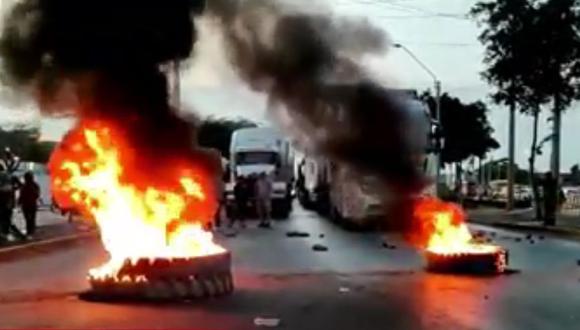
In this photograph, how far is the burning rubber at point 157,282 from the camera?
15.2 metres

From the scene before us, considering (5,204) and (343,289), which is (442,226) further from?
(5,204)

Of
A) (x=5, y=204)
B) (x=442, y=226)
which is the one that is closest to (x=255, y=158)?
(x=5, y=204)

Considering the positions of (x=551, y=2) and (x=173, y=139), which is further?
(x=551, y=2)

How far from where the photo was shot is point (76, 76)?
1653cm

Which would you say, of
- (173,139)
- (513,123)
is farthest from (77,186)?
(513,123)

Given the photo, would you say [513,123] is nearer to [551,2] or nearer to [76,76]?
[551,2]

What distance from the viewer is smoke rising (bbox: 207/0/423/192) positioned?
17062 millimetres

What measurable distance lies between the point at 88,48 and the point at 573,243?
1728cm

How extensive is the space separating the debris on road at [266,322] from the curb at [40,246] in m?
11.7

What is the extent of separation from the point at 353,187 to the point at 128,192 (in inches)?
569

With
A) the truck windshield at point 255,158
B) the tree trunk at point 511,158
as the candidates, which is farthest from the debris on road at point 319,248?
the tree trunk at point 511,158

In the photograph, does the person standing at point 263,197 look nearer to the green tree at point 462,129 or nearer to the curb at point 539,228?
the curb at point 539,228

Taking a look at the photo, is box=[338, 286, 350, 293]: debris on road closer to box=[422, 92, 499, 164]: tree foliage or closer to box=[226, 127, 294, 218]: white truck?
box=[226, 127, 294, 218]: white truck

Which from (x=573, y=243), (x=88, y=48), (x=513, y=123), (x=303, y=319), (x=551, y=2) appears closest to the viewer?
(x=303, y=319)
